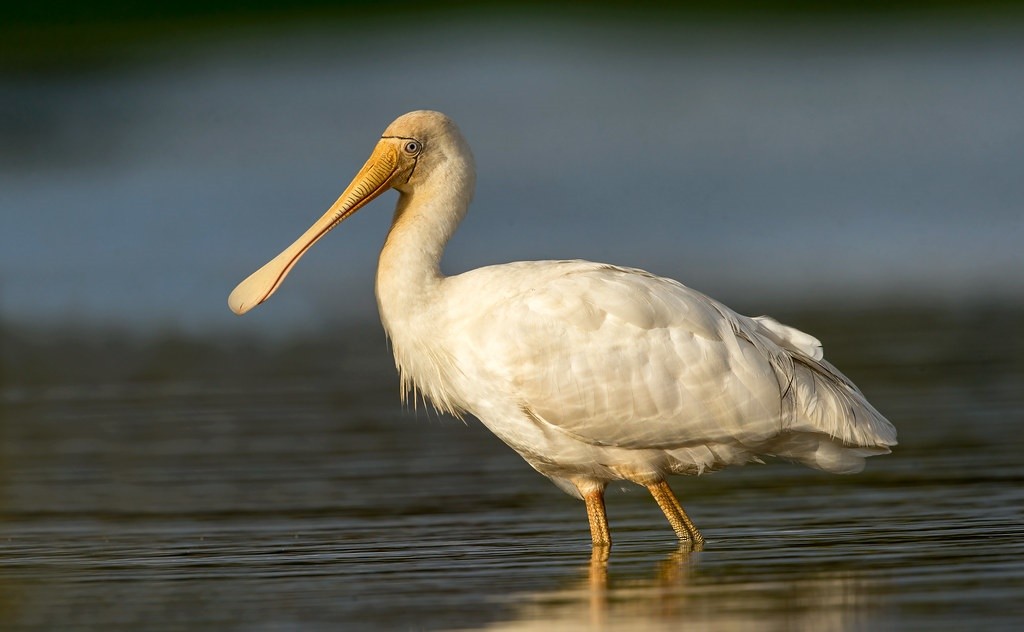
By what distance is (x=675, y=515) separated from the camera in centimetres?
1050

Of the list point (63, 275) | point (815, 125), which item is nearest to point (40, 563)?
point (63, 275)

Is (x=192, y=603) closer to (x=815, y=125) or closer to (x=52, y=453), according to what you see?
(x=52, y=453)

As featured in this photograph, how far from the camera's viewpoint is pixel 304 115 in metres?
41.4

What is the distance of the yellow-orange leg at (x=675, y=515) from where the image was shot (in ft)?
34.0

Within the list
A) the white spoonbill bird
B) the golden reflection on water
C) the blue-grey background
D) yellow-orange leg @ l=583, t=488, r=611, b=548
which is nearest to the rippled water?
the golden reflection on water

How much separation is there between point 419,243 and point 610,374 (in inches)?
51.2

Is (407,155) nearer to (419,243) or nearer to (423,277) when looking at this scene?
(419,243)

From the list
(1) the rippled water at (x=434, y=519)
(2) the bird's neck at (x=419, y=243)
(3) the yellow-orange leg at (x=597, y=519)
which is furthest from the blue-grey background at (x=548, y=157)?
(3) the yellow-orange leg at (x=597, y=519)

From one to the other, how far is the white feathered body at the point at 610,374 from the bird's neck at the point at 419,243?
33 millimetres

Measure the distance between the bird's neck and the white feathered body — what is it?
0.03m

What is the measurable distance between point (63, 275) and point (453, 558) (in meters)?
18.3

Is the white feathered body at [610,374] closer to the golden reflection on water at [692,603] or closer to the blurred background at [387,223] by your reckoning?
the blurred background at [387,223]

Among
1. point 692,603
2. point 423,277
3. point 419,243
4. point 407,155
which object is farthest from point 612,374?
point 692,603

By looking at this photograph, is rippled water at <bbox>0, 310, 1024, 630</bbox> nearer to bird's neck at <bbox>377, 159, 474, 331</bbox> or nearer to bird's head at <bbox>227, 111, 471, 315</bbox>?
bird's neck at <bbox>377, 159, 474, 331</bbox>
